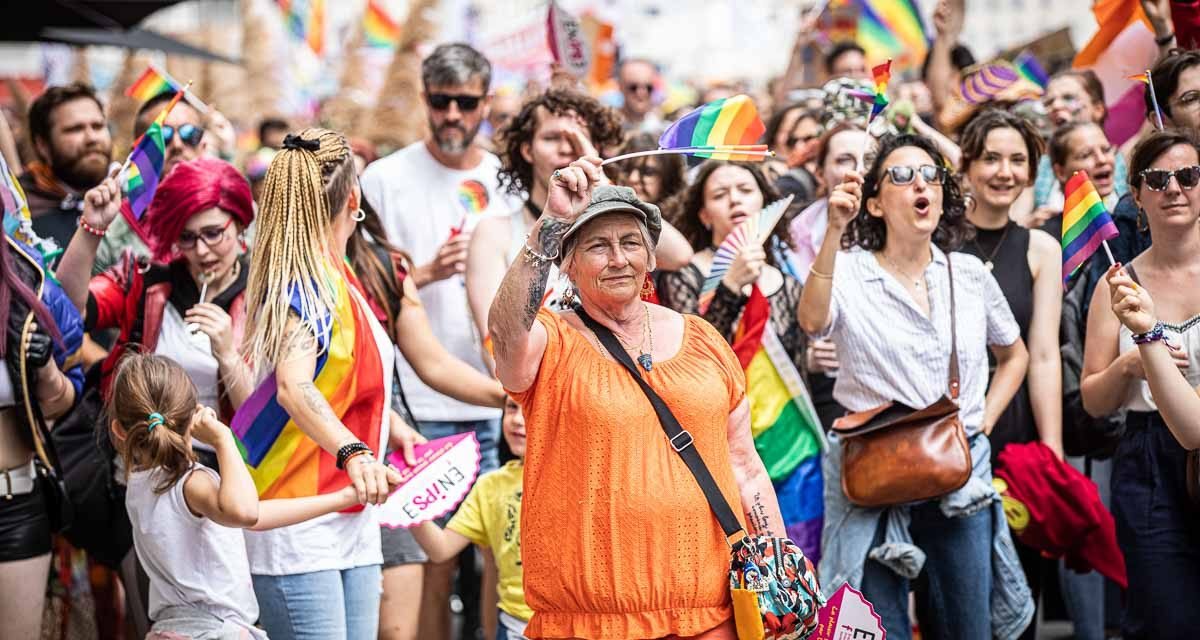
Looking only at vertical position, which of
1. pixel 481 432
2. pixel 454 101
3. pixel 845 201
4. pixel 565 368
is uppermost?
pixel 454 101

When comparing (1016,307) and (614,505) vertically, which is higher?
(1016,307)

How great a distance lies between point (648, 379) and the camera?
412cm

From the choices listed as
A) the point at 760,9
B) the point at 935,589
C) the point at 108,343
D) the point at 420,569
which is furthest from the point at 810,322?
the point at 760,9

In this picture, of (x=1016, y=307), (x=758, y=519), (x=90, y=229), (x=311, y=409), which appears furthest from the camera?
(x=1016, y=307)

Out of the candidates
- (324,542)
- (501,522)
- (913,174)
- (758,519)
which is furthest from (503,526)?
(913,174)

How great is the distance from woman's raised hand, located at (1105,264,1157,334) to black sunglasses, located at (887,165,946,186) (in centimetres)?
84

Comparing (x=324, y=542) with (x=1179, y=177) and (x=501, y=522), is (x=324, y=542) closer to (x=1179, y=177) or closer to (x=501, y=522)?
(x=501, y=522)

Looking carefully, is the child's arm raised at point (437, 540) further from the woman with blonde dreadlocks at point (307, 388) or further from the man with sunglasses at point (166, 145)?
the man with sunglasses at point (166, 145)

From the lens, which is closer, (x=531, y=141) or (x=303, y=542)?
(x=303, y=542)

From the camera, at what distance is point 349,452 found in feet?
14.3

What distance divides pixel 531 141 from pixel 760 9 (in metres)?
11.6

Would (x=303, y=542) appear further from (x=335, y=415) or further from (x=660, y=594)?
(x=660, y=594)

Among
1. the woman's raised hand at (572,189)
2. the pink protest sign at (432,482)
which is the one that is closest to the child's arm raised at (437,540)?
the pink protest sign at (432,482)

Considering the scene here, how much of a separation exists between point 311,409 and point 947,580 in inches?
93.7
